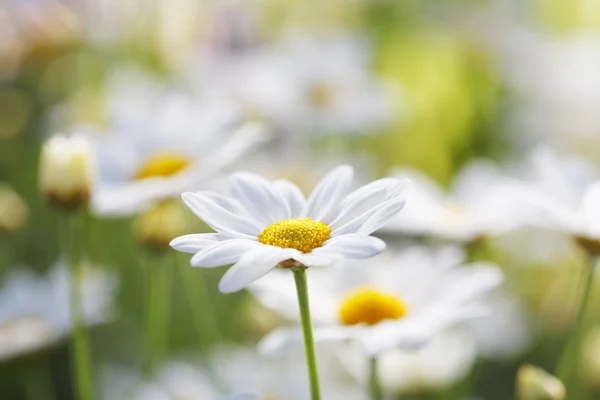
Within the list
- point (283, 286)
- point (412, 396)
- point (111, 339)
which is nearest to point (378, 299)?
point (283, 286)

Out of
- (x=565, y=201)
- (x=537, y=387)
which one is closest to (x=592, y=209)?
(x=565, y=201)

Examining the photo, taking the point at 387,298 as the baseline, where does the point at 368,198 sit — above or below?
above

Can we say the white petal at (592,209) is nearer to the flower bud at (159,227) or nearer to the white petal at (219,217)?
the white petal at (219,217)

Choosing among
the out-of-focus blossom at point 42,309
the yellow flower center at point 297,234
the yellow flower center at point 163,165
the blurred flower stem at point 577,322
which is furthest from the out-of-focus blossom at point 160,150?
the blurred flower stem at point 577,322

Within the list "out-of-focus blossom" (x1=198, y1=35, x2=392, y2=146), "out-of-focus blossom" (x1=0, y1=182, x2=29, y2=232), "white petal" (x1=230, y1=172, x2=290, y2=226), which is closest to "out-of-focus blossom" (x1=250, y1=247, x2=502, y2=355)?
"white petal" (x1=230, y1=172, x2=290, y2=226)

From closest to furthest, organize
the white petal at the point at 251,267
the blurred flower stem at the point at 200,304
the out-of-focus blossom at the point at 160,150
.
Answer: the white petal at the point at 251,267
the out-of-focus blossom at the point at 160,150
the blurred flower stem at the point at 200,304

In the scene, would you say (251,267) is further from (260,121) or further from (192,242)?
(260,121)
